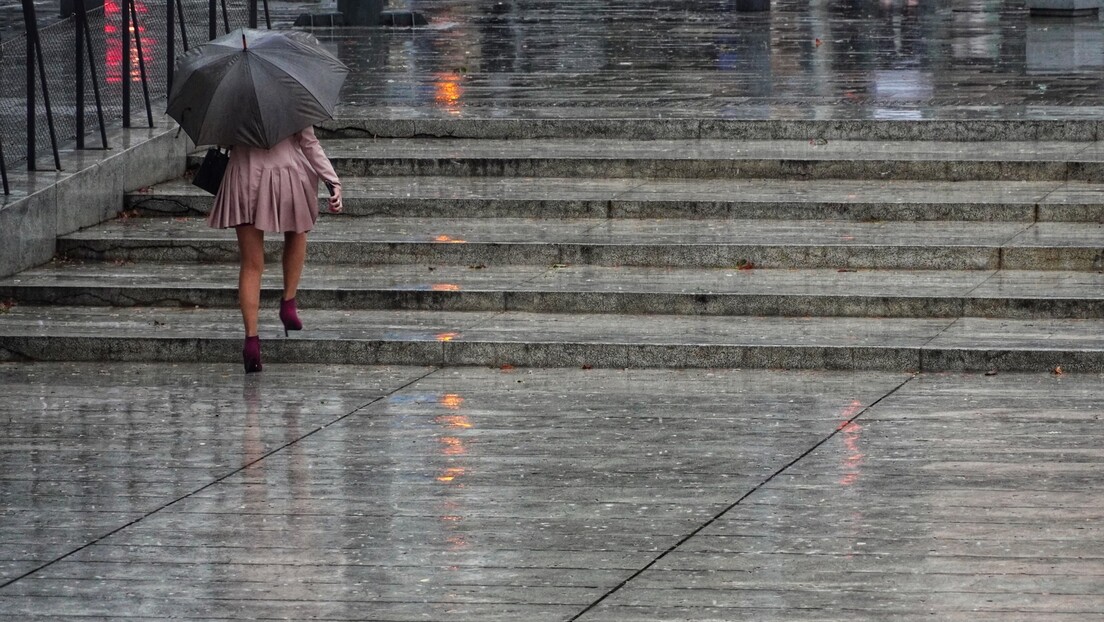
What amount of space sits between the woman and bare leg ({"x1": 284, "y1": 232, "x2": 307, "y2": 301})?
4cm

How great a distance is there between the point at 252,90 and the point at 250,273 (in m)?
0.98

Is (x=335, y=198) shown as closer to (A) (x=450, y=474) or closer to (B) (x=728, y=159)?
(A) (x=450, y=474)

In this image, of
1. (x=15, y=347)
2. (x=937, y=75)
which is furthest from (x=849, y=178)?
(x=15, y=347)

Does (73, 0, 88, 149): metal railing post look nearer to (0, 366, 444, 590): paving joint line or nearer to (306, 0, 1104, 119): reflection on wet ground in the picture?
(306, 0, 1104, 119): reflection on wet ground

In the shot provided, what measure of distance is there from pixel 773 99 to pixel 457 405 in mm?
6228

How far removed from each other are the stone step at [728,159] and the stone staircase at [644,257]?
0.06 ft

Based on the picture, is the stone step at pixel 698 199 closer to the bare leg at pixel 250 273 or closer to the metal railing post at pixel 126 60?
the metal railing post at pixel 126 60

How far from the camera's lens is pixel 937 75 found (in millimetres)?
15719

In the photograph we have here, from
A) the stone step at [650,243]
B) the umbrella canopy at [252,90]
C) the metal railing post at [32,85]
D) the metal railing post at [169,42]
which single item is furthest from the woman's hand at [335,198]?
the metal railing post at [169,42]

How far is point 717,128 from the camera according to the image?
12789 mm

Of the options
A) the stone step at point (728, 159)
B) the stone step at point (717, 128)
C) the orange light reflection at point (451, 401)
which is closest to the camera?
the orange light reflection at point (451, 401)

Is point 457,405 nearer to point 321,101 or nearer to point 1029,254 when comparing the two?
point 321,101

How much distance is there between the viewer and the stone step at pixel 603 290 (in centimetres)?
979

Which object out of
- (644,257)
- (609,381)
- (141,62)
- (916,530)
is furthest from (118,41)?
(916,530)
